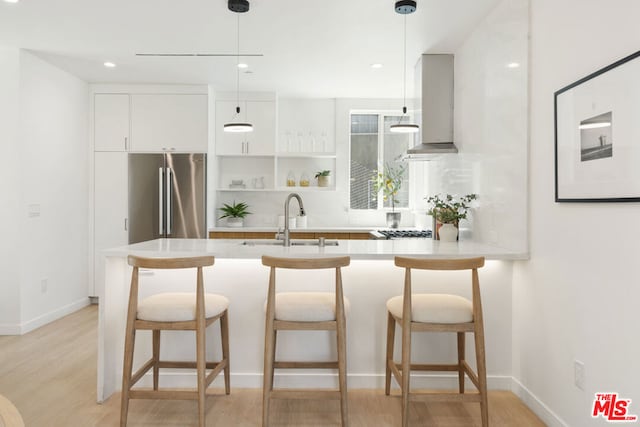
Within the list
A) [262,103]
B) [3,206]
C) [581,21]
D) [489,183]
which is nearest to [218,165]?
[262,103]

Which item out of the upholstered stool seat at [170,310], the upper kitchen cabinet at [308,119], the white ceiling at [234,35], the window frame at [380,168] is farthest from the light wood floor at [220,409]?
the upper kitchen cabinet at [308,119]

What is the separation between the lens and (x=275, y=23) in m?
3.64

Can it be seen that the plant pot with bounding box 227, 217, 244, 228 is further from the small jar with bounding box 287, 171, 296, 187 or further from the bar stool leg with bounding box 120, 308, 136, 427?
the bar stool leg with bounding box 120, 308, 136, 427

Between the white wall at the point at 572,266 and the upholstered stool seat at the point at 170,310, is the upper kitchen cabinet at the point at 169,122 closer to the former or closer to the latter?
the upholstered stool seat at the point at 170,310

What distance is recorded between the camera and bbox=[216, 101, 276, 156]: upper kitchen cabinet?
5.89 meters

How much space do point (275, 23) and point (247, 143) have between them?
2.41 meters

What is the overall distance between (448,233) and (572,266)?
141 cm

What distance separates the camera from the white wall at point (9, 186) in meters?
4.33

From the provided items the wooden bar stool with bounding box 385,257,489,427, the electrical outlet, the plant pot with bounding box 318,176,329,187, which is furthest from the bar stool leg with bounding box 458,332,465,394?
the plant pot with bounding box 318,176,329,187

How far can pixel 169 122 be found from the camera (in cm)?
554

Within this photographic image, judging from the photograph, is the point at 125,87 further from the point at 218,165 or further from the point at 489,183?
the point at 489,183

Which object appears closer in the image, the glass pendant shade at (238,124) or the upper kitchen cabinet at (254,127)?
the glass pendant shade at (238,124)

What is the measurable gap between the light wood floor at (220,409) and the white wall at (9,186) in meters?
1.22

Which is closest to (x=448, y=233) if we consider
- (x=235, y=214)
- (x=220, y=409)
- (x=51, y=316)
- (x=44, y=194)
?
(x=220, y=409)
